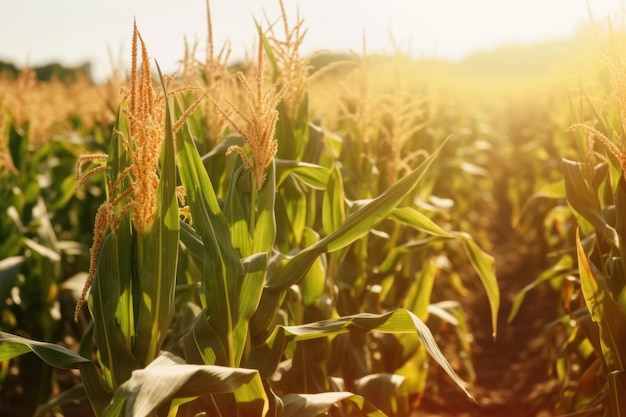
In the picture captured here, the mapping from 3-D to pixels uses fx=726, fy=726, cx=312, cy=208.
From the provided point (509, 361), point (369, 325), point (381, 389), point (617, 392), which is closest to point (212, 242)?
point (369, 325)

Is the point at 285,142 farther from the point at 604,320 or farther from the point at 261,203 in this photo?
the point at 604,320

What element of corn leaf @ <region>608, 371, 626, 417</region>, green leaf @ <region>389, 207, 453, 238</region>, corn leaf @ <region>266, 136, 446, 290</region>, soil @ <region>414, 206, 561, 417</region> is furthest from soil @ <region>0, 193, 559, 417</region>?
corn leaf @ <region>266, 136, 446, 290</region>

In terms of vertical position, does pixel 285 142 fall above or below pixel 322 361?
above

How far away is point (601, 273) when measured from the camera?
2797 mm

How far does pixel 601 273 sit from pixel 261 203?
1400 millimetres

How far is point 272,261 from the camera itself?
2.38 metres

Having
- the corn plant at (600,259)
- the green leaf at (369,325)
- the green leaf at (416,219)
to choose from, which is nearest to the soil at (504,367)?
the corn plant at (600,259)

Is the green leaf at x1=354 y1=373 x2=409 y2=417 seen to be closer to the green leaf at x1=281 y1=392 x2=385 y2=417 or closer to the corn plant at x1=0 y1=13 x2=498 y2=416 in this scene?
the corn plant at x1=0 y1=13 x2=498 y2=416

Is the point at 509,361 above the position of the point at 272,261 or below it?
below

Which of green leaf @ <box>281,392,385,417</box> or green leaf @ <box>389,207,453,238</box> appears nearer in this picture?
green leaf @ <box>281,392,385,417</box>

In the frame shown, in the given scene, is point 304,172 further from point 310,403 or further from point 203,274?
point 310,403

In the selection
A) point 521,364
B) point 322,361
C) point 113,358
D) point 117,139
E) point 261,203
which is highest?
point 117,139

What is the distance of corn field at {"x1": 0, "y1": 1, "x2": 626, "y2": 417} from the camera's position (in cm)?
198

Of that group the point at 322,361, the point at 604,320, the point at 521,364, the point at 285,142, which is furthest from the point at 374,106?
the point at 521,364
